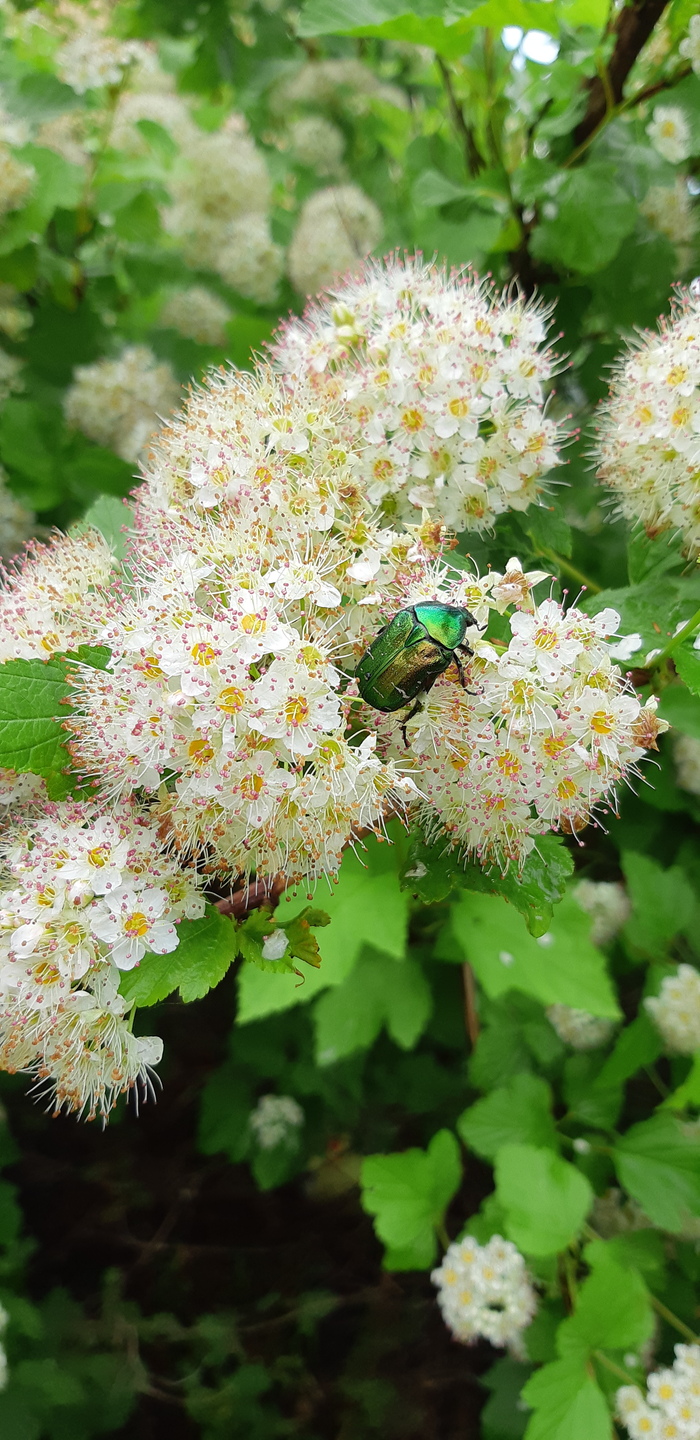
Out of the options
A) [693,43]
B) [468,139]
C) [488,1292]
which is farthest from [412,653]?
[468,139]

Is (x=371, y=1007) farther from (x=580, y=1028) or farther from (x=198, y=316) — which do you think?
(x=198, y=316)

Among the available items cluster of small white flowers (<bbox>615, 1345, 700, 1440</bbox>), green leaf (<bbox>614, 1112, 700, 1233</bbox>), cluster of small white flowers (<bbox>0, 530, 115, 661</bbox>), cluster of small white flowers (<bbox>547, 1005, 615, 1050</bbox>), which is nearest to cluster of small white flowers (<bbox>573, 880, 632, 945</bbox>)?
cluster of small white flowers (<bbox>547, 1005, 615, 1050</bbox>)

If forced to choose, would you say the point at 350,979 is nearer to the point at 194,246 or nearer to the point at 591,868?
the point at 591,868

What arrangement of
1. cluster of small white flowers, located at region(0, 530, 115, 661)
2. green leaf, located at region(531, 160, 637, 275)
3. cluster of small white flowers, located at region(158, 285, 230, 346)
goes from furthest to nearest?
1. cluster of small white flowers, located at region(158, 285, 230, 346)
2. green leaf, located at region(531, 160, 637, 275)
3. cluster of small white flowers, located at region(0, 530, 115, 661)

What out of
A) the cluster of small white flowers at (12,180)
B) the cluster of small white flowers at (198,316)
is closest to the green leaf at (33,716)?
the cluster of small white flowers at (12,180)

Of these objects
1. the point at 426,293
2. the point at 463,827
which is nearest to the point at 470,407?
the point at 426,293

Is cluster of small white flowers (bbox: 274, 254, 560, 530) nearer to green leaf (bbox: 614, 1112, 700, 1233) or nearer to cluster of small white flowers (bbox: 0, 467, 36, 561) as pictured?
cluster of small white flowers (bbox: 0, 467, 36, 561)
